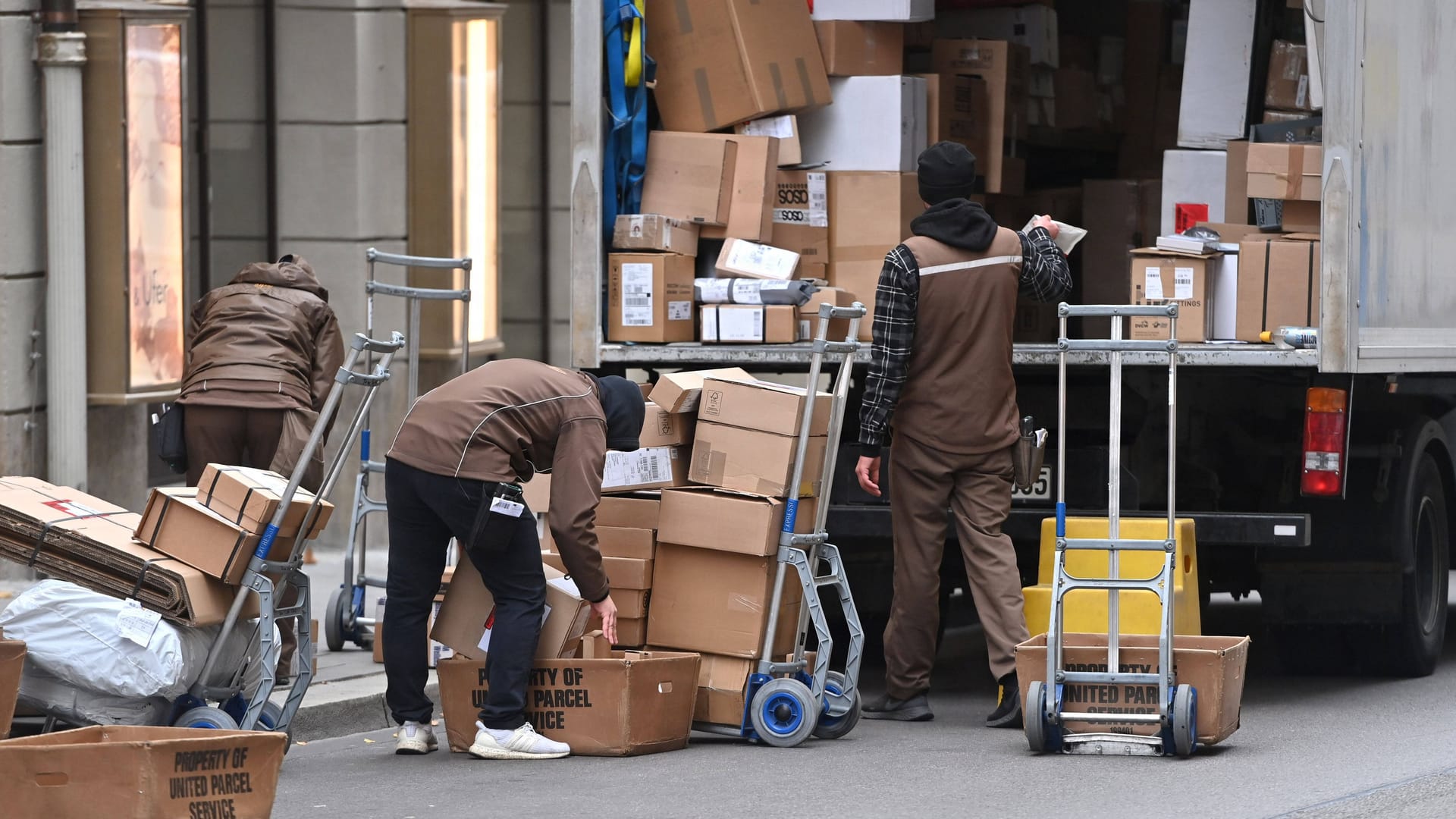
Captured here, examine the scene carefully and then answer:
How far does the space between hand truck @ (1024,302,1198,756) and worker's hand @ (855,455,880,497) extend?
795 mm

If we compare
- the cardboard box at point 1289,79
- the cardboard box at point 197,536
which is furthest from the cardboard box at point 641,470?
the cardboard box at point 1289,79

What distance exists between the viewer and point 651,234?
7914mm

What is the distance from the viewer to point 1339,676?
8.48 m

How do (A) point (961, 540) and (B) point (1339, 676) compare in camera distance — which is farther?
(B) point (1339, 676)

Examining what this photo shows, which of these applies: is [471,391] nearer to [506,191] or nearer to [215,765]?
[215,765]

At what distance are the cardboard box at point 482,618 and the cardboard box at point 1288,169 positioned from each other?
2.86 metres

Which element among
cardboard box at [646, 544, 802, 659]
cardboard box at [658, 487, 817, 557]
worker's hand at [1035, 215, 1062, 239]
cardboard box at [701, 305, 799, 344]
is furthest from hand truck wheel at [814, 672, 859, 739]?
worker's hand at [1035, 215, 1062, 239]

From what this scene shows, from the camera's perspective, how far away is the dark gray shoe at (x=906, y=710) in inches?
295

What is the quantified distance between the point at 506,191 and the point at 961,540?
783 centimetres

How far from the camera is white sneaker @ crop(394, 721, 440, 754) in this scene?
6.84 m

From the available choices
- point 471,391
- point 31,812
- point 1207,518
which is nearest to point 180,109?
point 471,391

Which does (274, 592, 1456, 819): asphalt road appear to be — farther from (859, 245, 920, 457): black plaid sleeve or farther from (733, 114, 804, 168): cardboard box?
(733, 114, 804, 168): cardboard box

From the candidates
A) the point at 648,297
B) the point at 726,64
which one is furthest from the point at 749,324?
the point at 726,64

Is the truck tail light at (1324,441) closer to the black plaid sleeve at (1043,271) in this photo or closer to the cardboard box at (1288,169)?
the cardboard box at (1288,169)
